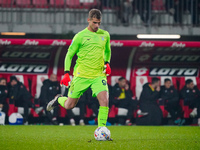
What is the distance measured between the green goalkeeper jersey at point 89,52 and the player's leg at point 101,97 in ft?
0.53

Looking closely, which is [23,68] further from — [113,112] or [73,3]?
[113,112]

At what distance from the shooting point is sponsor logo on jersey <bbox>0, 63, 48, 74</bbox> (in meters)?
13.9

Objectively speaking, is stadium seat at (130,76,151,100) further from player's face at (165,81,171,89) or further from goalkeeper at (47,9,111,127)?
goalkeeper at (47,9,111,127)

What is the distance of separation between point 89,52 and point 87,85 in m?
0.58

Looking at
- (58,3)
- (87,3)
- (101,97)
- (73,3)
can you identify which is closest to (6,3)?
(58,3)

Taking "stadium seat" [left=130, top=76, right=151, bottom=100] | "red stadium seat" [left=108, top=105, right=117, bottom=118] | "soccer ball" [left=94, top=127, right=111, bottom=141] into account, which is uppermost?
"soccer ball" [left=94, top=127, right=111, bottom=141]

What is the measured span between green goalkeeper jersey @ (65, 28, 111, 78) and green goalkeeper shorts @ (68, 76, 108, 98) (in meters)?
0.09

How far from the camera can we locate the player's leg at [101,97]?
7276mm

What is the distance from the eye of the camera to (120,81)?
13.7 meters

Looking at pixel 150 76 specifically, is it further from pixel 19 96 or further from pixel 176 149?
pixel 176 149

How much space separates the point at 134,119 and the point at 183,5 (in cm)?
392

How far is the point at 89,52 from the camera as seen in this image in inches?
304

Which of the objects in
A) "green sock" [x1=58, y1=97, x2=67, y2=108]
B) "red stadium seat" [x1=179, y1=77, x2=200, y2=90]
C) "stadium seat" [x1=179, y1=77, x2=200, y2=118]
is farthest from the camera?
"red stadium seat" [x1=179, y1=77, x2=200, y2=90]

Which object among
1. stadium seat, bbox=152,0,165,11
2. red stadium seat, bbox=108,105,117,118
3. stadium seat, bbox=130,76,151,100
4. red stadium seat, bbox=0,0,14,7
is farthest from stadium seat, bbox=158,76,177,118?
red stadium seat, bbox=0,0,14,7
